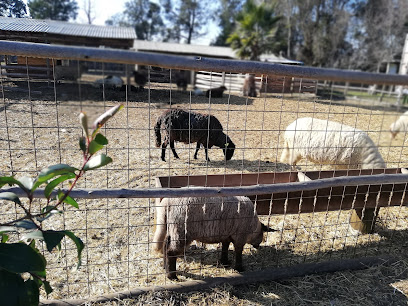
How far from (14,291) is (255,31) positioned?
69.9 feet

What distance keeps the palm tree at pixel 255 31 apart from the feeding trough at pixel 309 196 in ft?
59.0

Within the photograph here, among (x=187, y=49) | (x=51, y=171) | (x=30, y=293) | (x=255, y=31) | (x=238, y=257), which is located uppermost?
(x=255, y=31)

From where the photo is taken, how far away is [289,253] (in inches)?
130

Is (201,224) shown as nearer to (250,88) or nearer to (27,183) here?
(27,183)

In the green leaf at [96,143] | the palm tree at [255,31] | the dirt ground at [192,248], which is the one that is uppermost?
the palm tree at [255,31]

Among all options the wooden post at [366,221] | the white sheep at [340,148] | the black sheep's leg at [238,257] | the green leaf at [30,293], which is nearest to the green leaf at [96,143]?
the green leaf at [30,293]

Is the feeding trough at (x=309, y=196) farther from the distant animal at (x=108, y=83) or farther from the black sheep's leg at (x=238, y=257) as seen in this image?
the distant animal at (x=108, y=83)

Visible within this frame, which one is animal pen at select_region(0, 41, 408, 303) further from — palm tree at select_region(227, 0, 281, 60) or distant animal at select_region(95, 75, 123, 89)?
palm tree at select_region(227, 0, 281, 60)

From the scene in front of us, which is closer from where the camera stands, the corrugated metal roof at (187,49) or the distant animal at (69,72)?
Result: the distant animal at (69,72)

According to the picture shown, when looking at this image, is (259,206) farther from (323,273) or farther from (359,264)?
(359,264)

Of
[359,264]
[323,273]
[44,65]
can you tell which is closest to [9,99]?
[44,65]

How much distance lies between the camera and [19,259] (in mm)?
1318

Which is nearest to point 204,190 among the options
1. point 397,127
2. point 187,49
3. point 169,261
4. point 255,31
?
point 169,261

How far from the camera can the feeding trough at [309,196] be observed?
3121 mm
